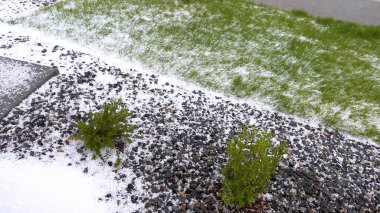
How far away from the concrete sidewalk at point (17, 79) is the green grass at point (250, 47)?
179 cm

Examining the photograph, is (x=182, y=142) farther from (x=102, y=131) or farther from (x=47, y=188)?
(x=47, y=188)

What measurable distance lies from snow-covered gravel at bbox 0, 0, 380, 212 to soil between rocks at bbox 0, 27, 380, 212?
16 mm

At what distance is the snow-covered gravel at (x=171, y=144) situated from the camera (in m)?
4.83

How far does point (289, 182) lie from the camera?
512 centimetres

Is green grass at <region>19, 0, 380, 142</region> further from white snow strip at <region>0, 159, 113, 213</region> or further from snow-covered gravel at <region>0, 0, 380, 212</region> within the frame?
white snow strip at <region>0, 159, 113, 213</region>

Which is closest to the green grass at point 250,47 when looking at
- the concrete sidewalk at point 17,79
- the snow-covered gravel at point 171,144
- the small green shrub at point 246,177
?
the snow-covered gravel at point 171,144

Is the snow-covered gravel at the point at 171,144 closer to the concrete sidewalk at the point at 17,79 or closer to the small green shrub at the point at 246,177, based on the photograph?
the concrete sidewalk at the point at 17,79

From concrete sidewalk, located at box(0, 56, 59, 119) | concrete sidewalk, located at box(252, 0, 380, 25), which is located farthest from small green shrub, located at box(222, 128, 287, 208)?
concrete sidewalk, located at box(252, 0, 380, 25)

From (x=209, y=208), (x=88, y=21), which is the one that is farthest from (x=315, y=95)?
(x=88, y=21)

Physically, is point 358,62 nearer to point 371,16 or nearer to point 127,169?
point 371,16

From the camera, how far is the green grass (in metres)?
7.13

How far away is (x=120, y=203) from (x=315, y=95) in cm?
491

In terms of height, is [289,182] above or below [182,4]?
below

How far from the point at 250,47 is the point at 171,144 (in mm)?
4164
